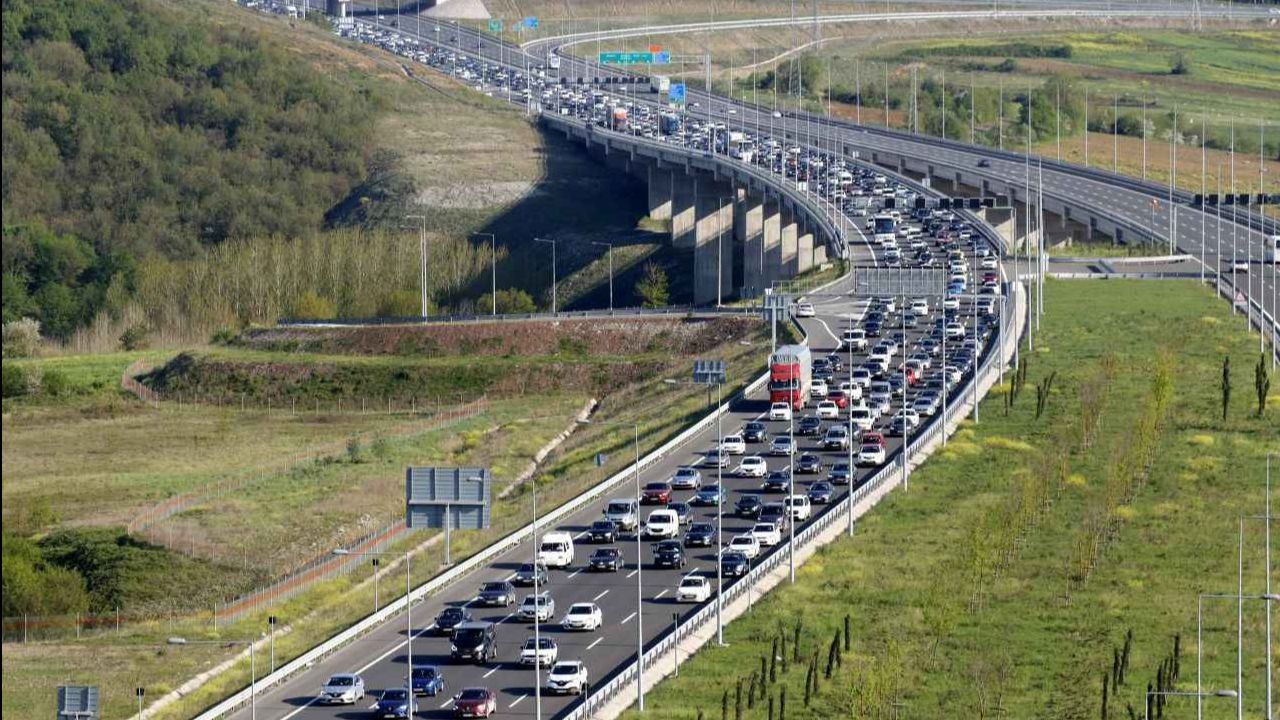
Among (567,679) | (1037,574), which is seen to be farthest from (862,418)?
(567,679)

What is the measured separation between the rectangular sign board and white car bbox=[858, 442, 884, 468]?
43550 millimetres

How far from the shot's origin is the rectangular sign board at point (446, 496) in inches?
2968

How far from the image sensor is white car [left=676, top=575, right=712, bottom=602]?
3492 inches

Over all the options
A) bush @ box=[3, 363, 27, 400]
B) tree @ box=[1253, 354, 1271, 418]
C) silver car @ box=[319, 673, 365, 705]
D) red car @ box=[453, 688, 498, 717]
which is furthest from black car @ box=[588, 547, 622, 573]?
bush @ box=[3, 363, 27, 400]

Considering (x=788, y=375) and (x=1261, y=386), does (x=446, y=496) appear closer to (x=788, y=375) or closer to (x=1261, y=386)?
(x=788, y=375)

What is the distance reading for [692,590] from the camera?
8869 centimetres

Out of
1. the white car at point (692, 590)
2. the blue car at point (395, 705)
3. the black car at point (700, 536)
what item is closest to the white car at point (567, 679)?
the blue car at point (395, 705)

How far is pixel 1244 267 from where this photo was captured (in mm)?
181625

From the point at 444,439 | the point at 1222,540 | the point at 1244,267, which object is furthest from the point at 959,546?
the point at 1244,267

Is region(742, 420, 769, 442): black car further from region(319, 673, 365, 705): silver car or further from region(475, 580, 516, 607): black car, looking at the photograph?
region(319, 673, 365, 705): silver car

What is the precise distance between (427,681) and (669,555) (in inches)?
832

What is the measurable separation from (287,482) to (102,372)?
185 ft

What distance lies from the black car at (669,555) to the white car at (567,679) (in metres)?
18.8

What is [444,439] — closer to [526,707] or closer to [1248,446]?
[1248,446]
